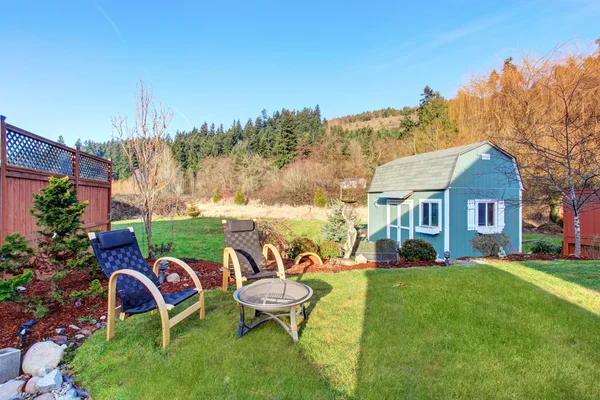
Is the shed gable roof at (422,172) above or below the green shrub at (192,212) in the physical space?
above

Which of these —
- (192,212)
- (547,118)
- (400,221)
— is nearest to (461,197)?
(400,221)

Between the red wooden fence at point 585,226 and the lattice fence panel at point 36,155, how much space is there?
12.8m

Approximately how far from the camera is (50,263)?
3.61 m

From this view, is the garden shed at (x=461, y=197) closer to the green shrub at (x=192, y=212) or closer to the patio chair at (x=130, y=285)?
the patio chair at (x=130, y=285)

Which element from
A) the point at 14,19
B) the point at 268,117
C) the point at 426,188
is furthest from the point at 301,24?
the point at 268,117

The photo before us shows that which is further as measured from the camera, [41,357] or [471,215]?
[471,215]

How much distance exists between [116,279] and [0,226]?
7.75ft

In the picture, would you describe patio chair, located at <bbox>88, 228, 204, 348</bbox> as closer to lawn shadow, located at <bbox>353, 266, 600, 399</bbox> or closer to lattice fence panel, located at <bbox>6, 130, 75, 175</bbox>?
lawn shadow, located at <bbox>353, 266, 600, 399</bbox>

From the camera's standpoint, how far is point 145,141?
652cm

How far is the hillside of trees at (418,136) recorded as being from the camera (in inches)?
366

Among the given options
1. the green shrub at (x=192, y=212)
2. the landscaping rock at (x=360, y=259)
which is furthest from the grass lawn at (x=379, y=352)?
the green shrub at (x=192, y=212)

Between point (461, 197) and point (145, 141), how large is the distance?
853 centimetres

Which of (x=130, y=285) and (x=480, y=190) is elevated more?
(x=480, y=190)

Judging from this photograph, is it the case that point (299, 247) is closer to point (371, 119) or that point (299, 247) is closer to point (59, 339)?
point (59, 339)
